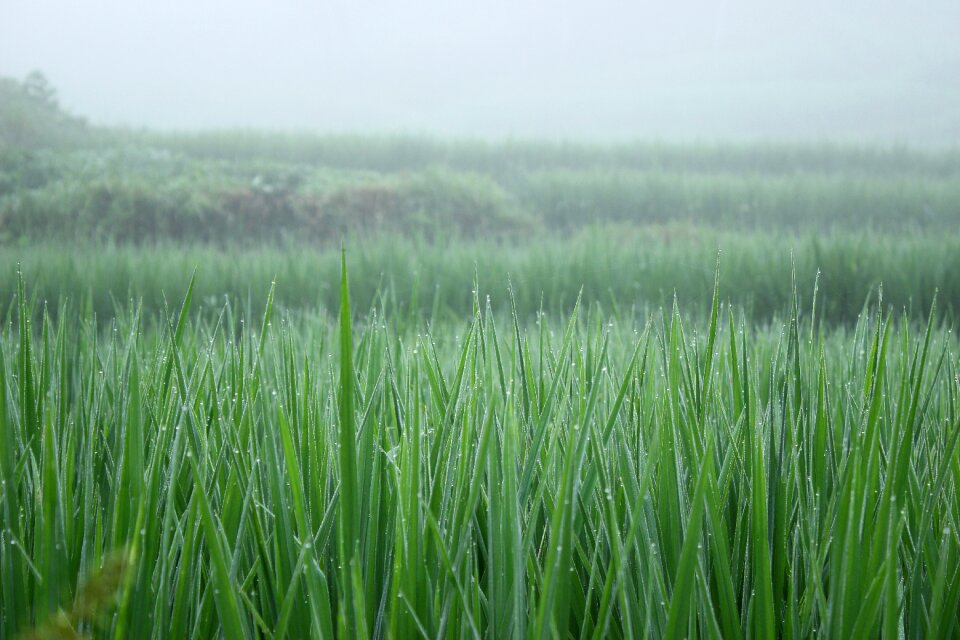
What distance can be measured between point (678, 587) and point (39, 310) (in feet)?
10.0

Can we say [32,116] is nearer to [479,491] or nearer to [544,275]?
[544,275]

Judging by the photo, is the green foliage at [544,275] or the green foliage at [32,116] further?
the green foliage at [32,116]

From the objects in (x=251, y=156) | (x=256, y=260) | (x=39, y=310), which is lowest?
(x=39, y=310)

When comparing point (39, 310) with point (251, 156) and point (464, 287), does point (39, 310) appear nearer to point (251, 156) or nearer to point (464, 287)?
point (464, 287)

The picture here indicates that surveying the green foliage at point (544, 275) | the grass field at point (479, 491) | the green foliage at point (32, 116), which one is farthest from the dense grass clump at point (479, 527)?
the green foliage at point (32, 116)

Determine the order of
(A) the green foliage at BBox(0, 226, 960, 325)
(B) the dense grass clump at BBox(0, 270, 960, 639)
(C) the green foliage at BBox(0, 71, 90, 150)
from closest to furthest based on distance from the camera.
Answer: (B) the dense grass clump at BBox(0, 270, 960, 639) < (A) the green foliage at BBox(0, 226, 960, 325) < (C) the green foliage at BBox(0, 71, 90, 150)

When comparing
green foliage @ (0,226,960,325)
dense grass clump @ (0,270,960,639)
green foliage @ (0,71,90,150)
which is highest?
green foliage @ (0,71,90,150)

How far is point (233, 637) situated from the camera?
344 millimetres

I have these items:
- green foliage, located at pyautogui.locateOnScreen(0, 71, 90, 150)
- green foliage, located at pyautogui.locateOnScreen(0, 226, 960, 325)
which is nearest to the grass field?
green foliage, located at pyautogui.locateOnScreen(0, 226, 960, 325)

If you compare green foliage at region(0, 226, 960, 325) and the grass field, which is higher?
the grass field

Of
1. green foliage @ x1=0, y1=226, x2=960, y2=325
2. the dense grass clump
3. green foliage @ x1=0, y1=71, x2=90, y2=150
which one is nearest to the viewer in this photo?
the dense grass clump

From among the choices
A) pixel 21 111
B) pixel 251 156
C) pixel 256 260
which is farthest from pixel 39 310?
pixel 251 156

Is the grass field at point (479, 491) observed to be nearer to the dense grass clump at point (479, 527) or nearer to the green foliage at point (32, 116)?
the dense grass clump at point (479, 527)

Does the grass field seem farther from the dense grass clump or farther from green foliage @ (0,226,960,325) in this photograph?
green foliage @ (0,226,960,325)
